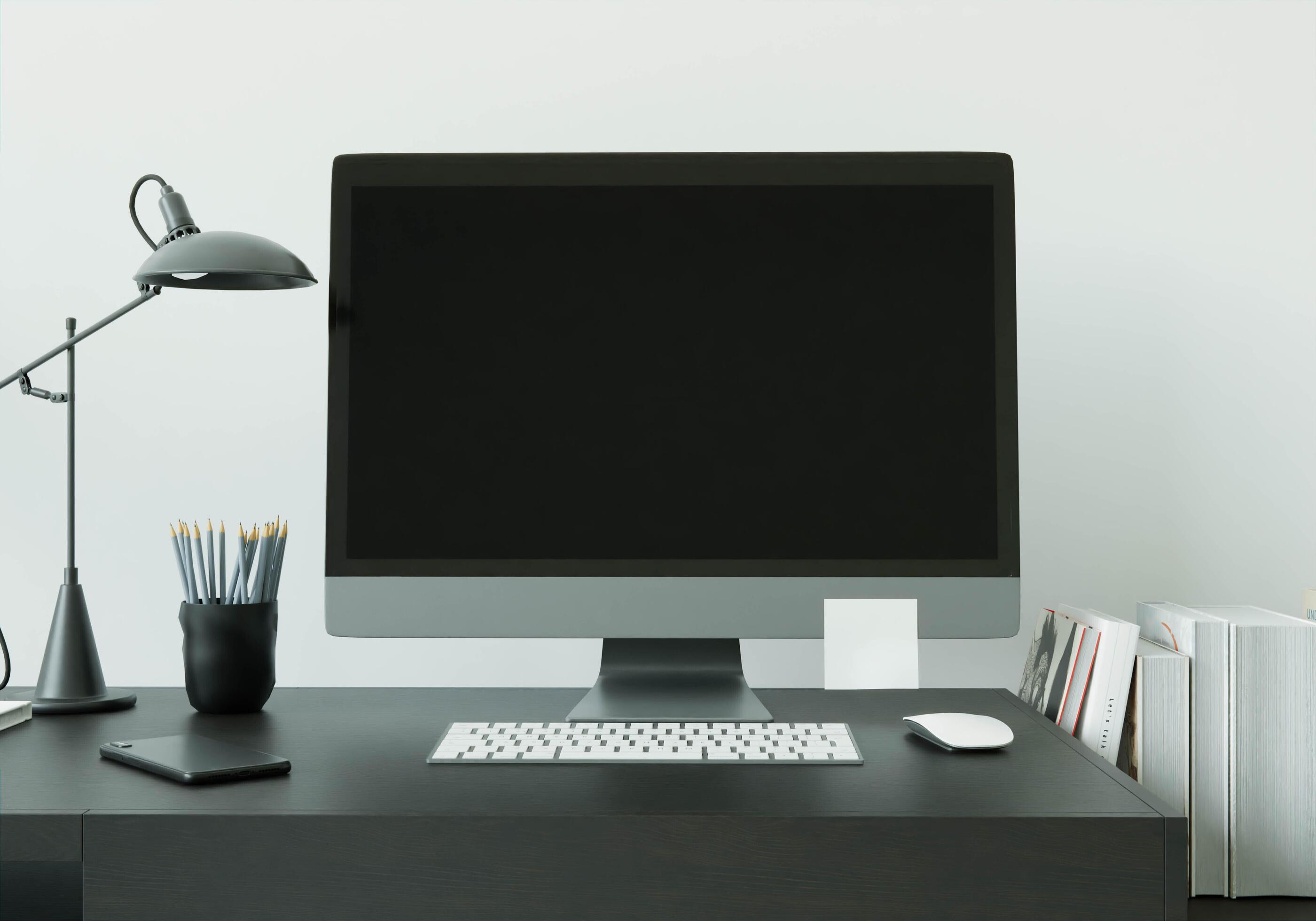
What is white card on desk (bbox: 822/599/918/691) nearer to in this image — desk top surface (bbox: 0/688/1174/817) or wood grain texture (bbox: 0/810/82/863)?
desk top surface (bbox: 0/688/1174/817)

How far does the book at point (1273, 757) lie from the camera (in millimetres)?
955

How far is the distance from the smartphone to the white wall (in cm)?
49

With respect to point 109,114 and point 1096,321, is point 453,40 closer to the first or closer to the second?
point 109,114

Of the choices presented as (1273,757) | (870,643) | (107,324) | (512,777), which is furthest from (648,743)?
(107,324)

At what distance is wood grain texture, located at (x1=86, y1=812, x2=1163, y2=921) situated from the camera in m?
0.69

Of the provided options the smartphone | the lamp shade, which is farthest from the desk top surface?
the lamp shade

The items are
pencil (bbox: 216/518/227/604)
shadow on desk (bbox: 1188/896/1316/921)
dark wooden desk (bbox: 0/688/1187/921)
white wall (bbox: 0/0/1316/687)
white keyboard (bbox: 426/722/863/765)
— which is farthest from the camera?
white wall (bbox: 0/0/1316/687)

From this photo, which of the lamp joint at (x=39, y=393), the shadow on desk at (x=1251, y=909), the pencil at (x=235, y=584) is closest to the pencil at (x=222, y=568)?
the pencil at (x=235, y=584)

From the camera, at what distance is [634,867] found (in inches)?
27.4

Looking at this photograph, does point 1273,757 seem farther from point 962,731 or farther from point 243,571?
point 243,571

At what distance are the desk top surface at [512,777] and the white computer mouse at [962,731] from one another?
12mm

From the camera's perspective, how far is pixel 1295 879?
963 mm

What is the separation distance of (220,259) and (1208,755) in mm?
1099

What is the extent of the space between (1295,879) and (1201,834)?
96 millimetres
